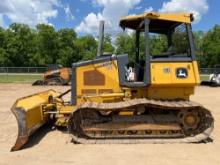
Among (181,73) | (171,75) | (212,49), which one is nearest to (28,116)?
(171,75)

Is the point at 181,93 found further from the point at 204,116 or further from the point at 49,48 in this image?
the point at 49,48

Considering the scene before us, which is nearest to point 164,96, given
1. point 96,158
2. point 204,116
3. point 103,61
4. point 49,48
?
point 204,116

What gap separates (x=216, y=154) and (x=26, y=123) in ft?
13.7

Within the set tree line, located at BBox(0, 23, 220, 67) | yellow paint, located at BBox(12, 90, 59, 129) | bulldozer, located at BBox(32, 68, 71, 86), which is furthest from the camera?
tree line, located at BBox(0, 23, 220, 67)

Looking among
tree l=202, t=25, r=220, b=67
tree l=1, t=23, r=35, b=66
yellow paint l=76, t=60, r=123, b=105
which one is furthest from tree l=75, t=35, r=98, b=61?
yellow paint l=76, t=60, r=123, b=105

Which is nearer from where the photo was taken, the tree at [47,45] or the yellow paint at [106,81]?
the yellow paint at [106,81]

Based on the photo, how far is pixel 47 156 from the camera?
342 inches

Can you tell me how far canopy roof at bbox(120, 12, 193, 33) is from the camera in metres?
10.5

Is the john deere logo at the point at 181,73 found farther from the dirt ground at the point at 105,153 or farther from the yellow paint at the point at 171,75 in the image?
the dirt ground at the point at 105,153

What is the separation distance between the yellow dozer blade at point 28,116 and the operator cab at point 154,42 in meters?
2.21

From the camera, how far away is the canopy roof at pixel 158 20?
34.3ft

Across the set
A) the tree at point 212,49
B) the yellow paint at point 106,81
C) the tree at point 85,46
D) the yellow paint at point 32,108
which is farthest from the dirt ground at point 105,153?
the tree at point 85,46

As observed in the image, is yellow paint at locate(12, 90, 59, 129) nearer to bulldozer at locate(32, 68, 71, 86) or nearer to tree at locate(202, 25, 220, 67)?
bulldozer at locate(32, 68, 71, 86)

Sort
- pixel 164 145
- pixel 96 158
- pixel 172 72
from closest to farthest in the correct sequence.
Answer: pixel 96 158, pixel 164 145, pixel 172 72
